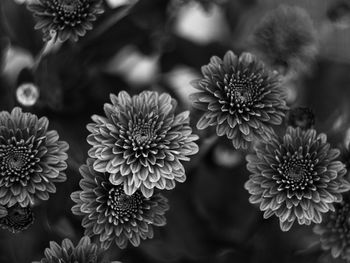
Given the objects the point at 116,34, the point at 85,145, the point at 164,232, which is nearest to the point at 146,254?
the point at 164,232

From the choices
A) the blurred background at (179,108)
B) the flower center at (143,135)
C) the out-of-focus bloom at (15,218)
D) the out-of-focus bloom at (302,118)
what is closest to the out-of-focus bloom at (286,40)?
the blurred background at (179,108)

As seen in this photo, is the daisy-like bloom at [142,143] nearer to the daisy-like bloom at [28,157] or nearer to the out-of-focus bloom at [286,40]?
the daisy-like bloom at [28,157]

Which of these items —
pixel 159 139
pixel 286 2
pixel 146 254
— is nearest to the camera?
pixel 159 139

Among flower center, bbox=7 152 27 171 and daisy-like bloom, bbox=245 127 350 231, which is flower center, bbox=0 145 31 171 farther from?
daisy-like bloom, bbox=245 127 350 231

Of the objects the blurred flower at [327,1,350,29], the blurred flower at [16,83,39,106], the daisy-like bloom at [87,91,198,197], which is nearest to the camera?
the daisy-like bloom at [87,91,198,197]

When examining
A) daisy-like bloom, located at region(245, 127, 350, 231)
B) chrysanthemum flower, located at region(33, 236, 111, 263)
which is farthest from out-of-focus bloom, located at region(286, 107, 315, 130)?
chrysanthemum flower, located at region(33, 236, 111, 263)

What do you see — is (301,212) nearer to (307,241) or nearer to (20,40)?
(307,241)
